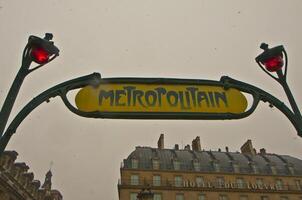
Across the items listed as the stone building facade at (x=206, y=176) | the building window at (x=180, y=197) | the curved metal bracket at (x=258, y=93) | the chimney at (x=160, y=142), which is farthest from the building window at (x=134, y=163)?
the curved metal bracket at (x=258, y=93)

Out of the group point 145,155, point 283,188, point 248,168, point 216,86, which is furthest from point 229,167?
point 216,86

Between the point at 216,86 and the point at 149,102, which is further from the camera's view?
the point at 216,86

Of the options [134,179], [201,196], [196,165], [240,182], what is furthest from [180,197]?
[240,182]

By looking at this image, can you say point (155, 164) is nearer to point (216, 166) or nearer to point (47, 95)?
point (216, 166)

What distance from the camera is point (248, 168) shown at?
1769 inches

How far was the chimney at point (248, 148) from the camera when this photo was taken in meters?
51.1

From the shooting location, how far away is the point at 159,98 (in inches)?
135

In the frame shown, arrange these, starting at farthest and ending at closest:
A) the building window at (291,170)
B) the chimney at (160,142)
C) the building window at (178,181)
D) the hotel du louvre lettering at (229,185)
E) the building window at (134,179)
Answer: the chimney at (160,142), the building window at (291,170), the hotel du louvre lettering at (229,185), the building window at (178,181), the building window at (134,179)

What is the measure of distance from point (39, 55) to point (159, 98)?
136 cm

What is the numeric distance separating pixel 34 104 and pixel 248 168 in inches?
1785

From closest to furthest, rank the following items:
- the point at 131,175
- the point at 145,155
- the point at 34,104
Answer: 1. the point at 34,104
2. the point at 131,175
3. the point at 145,155

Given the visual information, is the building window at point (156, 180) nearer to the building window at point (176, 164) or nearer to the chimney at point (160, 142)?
the building window at point (176, 164)

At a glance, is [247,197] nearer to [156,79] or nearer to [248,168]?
[248,168]

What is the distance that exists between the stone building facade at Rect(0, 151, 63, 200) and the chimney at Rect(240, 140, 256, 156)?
107ft
